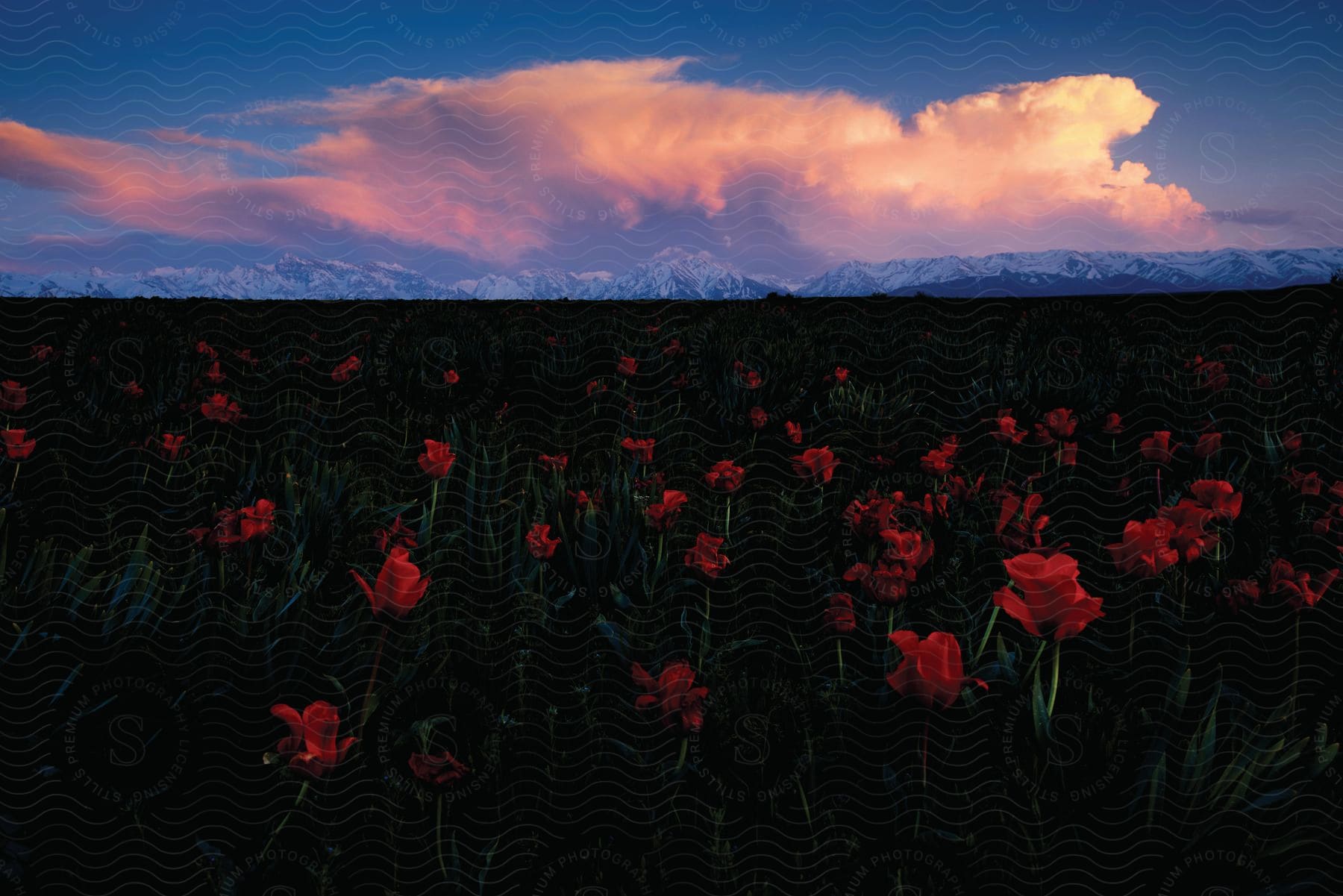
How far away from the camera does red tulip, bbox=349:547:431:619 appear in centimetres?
161

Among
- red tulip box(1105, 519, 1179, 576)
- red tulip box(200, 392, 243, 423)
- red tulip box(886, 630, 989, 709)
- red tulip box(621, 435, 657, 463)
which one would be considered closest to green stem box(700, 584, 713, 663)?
red tulip box(886, 630, 989, 709)

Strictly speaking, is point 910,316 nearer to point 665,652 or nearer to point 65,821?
point 665,652

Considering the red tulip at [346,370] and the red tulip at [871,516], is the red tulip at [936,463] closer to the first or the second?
the red tulip at [871,516]

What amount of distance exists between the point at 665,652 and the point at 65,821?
1264 mm

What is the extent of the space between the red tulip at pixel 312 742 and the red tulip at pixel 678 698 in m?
0.56

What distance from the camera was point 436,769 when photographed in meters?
1.31

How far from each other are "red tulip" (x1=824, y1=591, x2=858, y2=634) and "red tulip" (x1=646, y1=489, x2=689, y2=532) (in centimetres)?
64

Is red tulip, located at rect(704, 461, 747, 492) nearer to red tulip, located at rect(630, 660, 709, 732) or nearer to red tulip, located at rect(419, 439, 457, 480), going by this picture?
red tulip, located at rect(419, 439, 457, 480)

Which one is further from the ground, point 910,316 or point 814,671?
point 910,316

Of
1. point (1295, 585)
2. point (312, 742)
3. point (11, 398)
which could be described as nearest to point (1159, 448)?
point (1295, 585)

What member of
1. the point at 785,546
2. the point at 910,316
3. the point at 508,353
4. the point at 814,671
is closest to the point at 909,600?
the point at 814,671

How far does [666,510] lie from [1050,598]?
1158mm

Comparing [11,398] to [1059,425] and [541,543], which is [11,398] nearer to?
[541,543]

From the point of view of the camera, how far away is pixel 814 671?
6.00 feet
